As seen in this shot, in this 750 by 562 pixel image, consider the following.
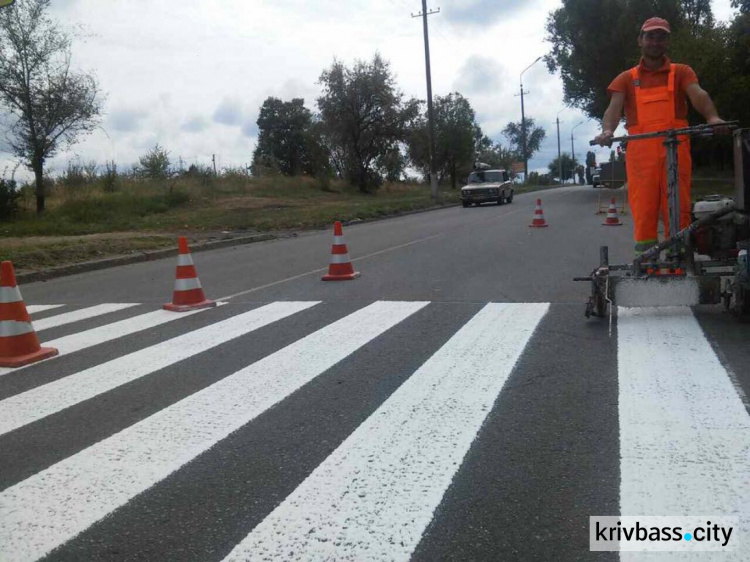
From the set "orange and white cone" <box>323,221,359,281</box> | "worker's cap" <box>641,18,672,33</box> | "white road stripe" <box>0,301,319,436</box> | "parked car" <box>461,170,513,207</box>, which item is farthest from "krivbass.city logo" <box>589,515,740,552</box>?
"parked car" <box>461,170,513,207</box>

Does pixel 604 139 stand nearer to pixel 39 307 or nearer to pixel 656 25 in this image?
pixel 656 25

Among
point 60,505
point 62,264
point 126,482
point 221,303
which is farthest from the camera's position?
point 62,264

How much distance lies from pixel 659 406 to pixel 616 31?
121 ft

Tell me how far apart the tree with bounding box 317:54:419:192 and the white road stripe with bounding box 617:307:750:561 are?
128 ft

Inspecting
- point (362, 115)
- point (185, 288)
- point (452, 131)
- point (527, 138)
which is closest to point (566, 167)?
point (527, 138)

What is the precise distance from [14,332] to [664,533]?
513 centimetres

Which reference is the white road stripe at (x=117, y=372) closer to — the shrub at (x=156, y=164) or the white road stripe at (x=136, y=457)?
the white road stripe at (x=136, y=457)

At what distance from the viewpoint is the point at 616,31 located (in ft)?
121

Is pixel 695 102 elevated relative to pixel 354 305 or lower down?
elevated

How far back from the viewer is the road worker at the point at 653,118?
19.6 feet

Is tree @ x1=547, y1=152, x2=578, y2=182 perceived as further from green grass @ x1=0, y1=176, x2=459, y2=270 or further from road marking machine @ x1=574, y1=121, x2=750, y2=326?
road marking machine @ x1=574, y1=121, x2=750, y2=326

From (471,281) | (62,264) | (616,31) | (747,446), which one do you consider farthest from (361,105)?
(747,446)

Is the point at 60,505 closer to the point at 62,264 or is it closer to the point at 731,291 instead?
the point at 731,291

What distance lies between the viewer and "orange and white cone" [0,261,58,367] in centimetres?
584
